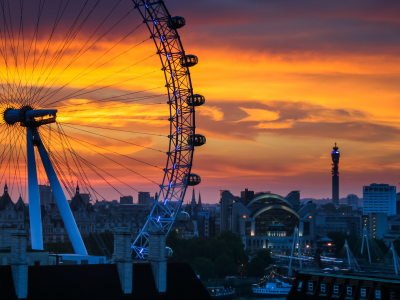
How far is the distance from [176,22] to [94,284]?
3828cm

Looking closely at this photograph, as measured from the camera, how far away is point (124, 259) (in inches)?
1720

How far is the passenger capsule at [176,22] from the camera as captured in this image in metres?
76.2

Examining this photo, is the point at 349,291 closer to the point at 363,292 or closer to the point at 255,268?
the point at 363,292

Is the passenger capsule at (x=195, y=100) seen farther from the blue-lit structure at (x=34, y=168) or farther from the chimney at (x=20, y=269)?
the chimney at (x=20, y=269)

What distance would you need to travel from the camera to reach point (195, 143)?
8131 centimetres

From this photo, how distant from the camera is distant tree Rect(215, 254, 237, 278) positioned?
169m

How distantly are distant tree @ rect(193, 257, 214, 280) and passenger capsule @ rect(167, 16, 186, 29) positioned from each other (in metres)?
91.1

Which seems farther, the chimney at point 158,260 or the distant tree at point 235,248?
the distant tree at point 235,248

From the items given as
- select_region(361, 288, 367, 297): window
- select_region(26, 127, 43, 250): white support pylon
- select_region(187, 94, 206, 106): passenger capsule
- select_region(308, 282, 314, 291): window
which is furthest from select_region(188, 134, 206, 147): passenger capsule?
select_region(361, 288, 367, 297): window

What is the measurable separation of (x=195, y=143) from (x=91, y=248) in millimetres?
70568

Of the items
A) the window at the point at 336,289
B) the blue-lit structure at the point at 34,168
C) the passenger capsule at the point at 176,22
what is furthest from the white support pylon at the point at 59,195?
the passenger capsule at the point at 176,22

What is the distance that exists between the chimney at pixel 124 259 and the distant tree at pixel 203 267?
11794cm

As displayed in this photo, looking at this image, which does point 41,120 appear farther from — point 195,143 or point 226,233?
point 226,233

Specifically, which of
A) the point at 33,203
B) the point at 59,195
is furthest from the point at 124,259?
the point at 59,195
